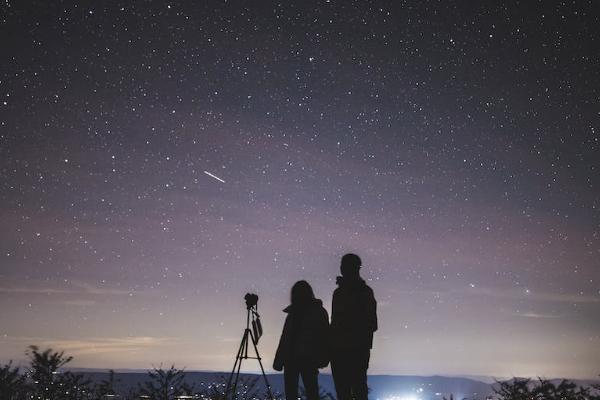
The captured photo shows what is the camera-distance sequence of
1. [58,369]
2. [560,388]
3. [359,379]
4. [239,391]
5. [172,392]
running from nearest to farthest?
[359,379]
[560,388]
[58,369]
[172,392]
[239,391]

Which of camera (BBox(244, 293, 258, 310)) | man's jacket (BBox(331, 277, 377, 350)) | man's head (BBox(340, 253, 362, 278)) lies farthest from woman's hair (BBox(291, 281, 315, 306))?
camera (BBox(244, 293, 258, 310))

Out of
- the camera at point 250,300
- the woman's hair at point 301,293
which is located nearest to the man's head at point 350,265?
the woman's hair at point 301,293

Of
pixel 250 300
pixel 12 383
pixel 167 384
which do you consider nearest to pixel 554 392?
pixel 250 300

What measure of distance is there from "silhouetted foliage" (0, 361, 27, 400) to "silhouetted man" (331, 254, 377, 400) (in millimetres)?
6889

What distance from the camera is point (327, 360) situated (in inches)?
199

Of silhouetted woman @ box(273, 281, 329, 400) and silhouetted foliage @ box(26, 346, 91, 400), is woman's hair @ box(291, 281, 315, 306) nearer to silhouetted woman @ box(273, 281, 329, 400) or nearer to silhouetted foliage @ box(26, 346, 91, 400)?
silhouetted woman @ box(273, 281, 329, 400)

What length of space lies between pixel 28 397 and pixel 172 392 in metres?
3.13

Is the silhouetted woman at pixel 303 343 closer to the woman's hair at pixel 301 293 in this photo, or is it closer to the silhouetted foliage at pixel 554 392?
the woman's hair at pixel 301 293

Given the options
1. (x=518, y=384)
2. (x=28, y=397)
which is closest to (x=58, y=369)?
(x=28, y=397)

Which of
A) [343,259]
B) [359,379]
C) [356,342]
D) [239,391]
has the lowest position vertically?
[239,391]

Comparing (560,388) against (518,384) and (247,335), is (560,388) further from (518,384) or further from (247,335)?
(247,335)

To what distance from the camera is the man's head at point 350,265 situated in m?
4.86

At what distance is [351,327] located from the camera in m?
4.84

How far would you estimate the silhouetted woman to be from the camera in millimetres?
5137
